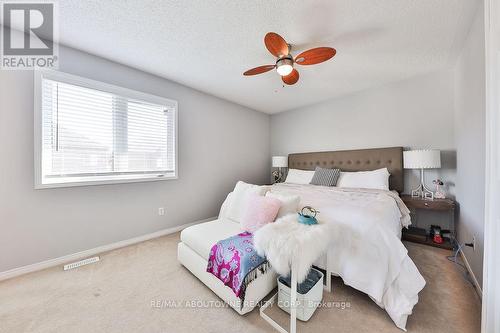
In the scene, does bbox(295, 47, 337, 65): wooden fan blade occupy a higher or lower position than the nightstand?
higher

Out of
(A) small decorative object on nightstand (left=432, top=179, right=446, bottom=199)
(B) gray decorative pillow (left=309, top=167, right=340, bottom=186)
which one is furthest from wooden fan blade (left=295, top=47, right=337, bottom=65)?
(A) small decorative object on nightstand (left=432, top=179, right=446, bottom=199)

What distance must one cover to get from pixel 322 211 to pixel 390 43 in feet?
6.25

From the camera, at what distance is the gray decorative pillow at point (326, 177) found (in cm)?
310

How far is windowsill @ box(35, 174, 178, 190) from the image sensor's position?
201 cm

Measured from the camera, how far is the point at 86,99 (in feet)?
7.37

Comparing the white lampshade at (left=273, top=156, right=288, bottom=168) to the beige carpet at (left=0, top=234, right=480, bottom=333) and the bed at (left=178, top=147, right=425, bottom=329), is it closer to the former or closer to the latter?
the bed at (left=178, top=147, right=425, bottom=329)

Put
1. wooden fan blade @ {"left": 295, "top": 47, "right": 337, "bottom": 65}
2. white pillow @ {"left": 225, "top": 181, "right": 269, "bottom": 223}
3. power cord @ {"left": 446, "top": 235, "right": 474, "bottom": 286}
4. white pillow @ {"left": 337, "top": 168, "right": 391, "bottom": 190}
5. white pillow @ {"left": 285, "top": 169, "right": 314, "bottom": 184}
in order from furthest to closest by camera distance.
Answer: white pillow @ {"left": 285, "top": 169, "right": 314, "bottom": 184} < white pillow @ {"left": 337, "top": 168, "right": 391, "bottom": 190} < white pillow @ {"left": 225, "top": 181, "right": 269, "bottom": 223} < power cord @ {"left": 446, "top": 235, "right": 474, "bottom": 286} < wooden fan blade @ {"left": 295, "top": 47, "right": 337, "bottom": 65}

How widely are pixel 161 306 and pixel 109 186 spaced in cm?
165

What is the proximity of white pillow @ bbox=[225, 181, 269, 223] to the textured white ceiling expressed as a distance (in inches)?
61.1

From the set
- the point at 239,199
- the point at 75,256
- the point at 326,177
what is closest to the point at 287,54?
the point at 239,199

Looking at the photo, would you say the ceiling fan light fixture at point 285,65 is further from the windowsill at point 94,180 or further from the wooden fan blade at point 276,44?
the windowsill at point 94,180

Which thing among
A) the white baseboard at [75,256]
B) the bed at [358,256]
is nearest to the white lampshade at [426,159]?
the bed at [358,256]

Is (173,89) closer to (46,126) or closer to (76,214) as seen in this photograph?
(46,126)

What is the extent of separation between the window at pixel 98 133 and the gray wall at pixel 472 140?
340 centimetres
